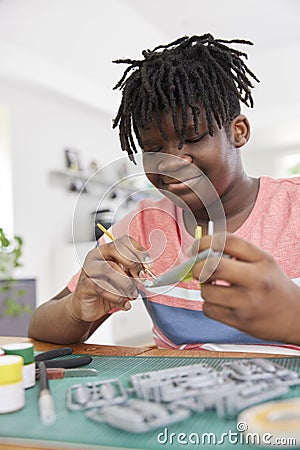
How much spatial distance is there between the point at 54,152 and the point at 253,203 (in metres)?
2.91

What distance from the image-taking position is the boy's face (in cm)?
81

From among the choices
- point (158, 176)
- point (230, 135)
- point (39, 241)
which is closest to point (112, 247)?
point (158, 176)

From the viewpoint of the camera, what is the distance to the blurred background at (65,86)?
3254 millimetres

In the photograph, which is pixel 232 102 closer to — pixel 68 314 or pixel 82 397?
pixel 68 314

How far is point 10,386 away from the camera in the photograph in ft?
1.86

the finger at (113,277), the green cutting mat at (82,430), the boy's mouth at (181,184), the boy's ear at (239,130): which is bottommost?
the green cutting mat at (82,430)

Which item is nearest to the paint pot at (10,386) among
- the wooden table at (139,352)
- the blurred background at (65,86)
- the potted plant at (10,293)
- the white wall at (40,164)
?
the wooden table at (139,352)

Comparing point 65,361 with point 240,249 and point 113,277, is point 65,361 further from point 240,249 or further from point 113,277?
point 240,249

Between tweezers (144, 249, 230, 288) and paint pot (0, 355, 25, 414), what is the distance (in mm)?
213

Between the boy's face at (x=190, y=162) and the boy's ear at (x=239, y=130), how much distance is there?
1cm

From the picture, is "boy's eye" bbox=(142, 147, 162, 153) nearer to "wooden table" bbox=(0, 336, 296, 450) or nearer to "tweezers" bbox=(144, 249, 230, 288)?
"tweezers" bbox=(144, 249, 230, 288)

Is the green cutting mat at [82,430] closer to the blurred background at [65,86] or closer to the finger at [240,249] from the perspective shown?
the finger at [240,249]

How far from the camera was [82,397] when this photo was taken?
0.57 metres

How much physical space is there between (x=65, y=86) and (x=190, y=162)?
3.05 m
